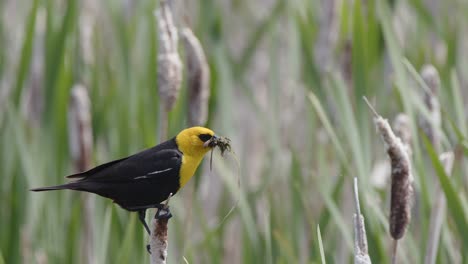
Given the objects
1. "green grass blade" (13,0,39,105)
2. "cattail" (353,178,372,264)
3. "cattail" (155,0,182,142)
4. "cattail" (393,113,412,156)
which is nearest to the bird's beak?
"cattail" (353,178,372,264)

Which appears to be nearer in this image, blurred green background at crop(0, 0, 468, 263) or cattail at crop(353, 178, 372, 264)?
cattail at crop(353, 178, 372, 264)

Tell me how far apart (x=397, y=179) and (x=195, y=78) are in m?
0.63

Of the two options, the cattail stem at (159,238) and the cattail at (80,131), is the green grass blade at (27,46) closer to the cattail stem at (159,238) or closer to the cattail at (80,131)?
the cattail at (80,131)

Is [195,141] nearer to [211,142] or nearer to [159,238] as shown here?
[211,142]

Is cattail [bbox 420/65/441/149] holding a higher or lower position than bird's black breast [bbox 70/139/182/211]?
higher

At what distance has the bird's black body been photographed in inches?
48.3

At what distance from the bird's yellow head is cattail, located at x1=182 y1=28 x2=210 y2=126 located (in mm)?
511

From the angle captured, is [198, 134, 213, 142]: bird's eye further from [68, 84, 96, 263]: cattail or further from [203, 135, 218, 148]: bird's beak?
[68, 84, 96, 263]: cattail

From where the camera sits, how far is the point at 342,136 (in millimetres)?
2395

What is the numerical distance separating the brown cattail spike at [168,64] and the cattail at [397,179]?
497 mm

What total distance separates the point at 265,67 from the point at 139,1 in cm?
86

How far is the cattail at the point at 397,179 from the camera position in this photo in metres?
1.25

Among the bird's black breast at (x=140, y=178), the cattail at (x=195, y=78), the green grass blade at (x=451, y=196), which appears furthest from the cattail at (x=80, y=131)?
the green grass blade at (x=451, y=196)

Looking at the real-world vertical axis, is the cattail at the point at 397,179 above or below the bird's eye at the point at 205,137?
below
